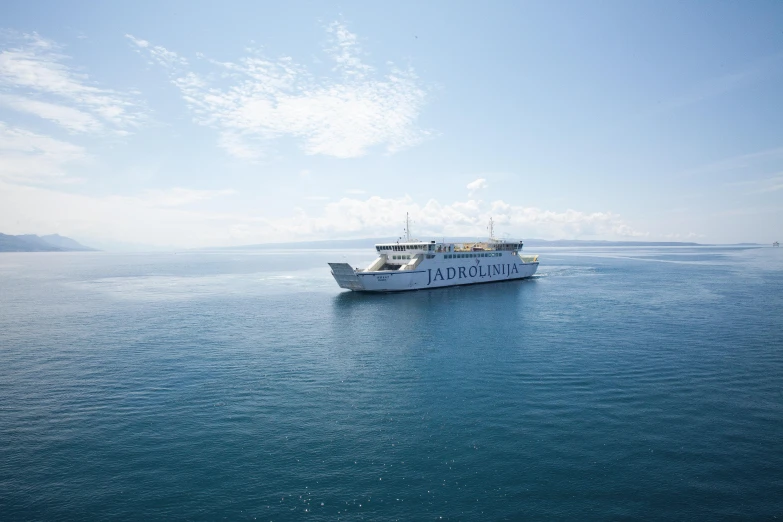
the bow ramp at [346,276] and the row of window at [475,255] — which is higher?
the row of window at [475,255]

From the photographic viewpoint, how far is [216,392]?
31438 mm

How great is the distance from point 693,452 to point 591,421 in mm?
5145

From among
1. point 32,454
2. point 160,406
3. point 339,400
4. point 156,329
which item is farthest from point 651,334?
point 156,329

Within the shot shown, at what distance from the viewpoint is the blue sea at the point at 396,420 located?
18.8 meters

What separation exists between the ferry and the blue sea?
103 feet

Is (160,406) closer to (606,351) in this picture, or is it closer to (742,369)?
(606,351)

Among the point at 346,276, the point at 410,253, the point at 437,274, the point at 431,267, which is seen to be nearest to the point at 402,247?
the point at 410,253

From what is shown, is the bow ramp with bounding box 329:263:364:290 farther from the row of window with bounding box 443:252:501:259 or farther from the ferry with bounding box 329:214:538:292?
the row of window with bounding box 443:252:501:259

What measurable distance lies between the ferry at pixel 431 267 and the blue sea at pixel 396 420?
3146 cm

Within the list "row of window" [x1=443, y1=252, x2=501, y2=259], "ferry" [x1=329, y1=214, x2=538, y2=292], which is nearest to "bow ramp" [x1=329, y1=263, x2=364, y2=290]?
"ferry" [x1=329, y1=214, x2=538, y2=292]

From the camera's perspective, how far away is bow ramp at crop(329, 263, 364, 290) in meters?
83.9

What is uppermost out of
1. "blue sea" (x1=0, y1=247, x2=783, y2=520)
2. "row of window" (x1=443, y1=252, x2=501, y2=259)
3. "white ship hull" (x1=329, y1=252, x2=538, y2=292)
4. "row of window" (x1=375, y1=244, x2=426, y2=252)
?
"row of window" (x1=375, y1=244, x2=426, y2=252)

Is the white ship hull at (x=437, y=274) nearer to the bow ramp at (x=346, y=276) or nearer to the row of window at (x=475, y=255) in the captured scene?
the bow ramp at (x=346, y=276)

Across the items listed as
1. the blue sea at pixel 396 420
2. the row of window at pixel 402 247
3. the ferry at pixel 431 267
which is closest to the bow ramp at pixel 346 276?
the ferry at pixel 431 267
